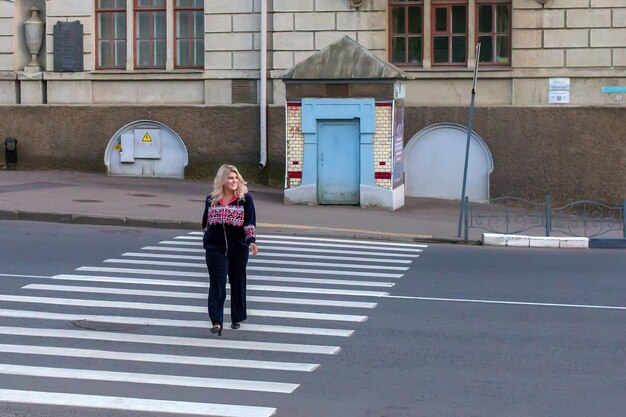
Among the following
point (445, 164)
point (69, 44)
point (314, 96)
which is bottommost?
point (445, 164)

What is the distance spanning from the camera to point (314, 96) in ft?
76.1

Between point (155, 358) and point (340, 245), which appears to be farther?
point (340, 245)

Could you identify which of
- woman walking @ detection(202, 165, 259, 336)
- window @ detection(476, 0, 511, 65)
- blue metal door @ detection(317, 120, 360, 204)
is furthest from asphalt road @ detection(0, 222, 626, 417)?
window @ detection(476, 0, 511, 65)

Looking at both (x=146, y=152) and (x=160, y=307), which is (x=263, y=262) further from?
(x=146, y=152)

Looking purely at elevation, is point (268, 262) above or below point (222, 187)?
below

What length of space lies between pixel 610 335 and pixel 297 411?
4295 millimetres

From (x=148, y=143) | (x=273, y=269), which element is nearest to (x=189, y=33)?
(x=148, y=143)

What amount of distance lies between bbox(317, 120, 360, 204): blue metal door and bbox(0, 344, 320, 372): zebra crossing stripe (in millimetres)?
13965

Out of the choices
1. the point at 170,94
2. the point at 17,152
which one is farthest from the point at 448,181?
the point at 17,152

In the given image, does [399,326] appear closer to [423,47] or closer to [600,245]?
[600,245]

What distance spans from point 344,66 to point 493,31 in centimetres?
476

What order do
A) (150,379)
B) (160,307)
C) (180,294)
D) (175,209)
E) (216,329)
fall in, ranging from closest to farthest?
(150,379) → (216,329) → (160,307) → (180,294) → (175,209)

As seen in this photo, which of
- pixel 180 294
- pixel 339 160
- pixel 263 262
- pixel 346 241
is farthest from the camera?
pixel 339 160

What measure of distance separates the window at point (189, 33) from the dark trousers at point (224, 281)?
1703cm
